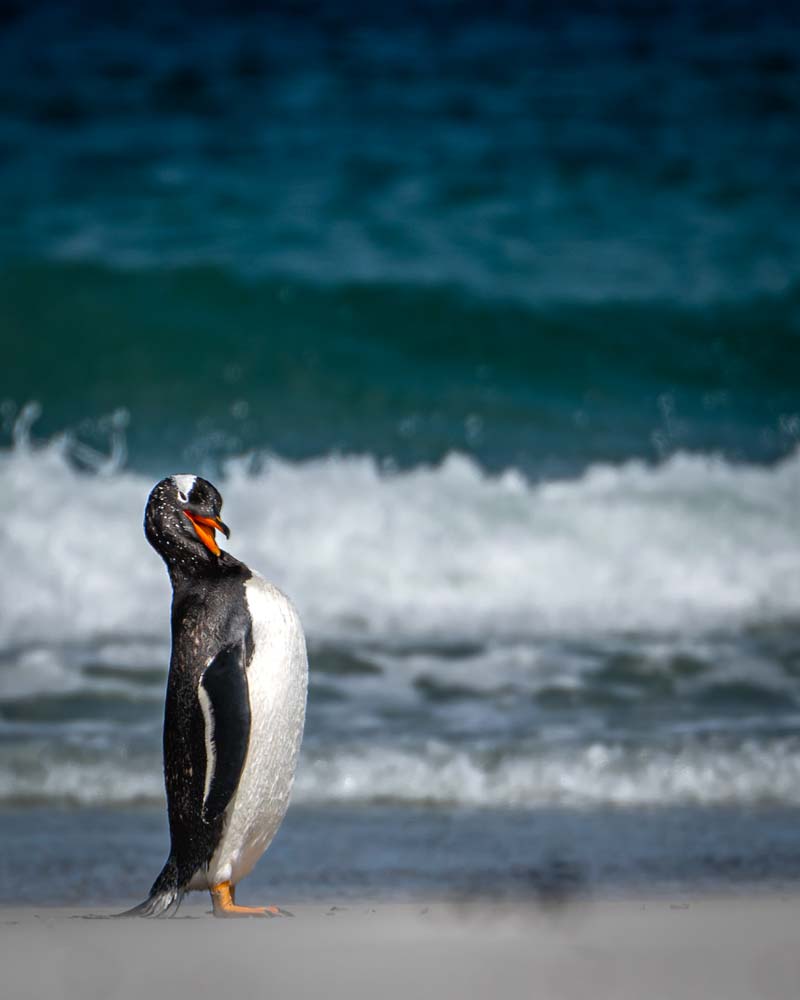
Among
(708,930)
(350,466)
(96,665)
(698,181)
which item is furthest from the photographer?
(698,181)

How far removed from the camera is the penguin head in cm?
298

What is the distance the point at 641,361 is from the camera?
31.6 ft

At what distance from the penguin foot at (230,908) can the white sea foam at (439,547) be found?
2.97m

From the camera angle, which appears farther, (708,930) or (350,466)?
(350,466)

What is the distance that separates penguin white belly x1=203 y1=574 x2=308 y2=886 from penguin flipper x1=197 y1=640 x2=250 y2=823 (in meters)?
0.04

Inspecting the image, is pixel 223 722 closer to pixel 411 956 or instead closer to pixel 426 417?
pixel 411 956

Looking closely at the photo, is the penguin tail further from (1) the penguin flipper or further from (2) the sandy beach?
(2) the sandy beach

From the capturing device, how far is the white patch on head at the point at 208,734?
289 cm

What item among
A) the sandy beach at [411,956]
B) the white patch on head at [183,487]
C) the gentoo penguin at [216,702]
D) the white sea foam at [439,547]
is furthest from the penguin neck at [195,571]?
the white sea foam at [439,547]

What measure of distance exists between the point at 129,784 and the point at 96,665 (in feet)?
4.08

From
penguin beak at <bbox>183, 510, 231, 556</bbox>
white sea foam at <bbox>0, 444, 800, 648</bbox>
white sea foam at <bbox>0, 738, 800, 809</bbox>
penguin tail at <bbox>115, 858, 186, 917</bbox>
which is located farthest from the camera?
white sea foam at <bbox>0, 444, 800, 648</bbox>

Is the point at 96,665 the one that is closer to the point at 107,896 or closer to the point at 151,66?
the point at 107,896

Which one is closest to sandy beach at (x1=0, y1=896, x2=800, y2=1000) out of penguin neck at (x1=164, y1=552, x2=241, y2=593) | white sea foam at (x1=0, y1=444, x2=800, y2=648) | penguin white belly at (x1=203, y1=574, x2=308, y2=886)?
penguin white belly at (x1=203, y1=574, x2=308, y2=886)

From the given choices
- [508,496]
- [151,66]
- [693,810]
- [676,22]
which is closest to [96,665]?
[693,810]
